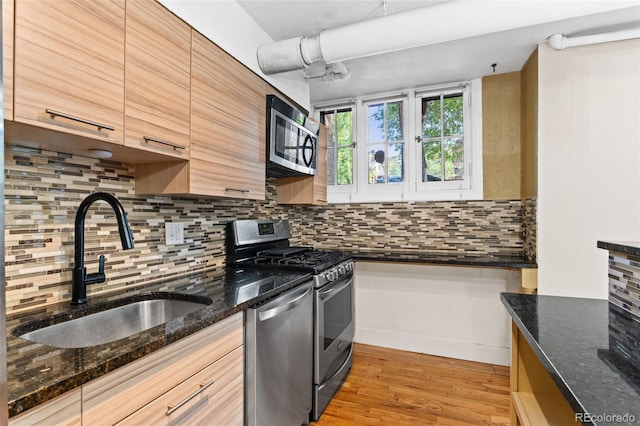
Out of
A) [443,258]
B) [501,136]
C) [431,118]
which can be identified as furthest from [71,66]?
[501,136]

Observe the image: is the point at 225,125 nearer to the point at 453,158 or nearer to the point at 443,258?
the point at 443,258

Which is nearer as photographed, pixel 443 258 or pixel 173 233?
pixel 173 233

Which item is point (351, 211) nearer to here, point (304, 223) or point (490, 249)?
point (304, 223)

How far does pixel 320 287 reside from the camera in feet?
6.44

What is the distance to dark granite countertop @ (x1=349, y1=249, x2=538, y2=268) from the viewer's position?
7.69 feet

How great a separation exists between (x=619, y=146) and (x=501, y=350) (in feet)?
5.64

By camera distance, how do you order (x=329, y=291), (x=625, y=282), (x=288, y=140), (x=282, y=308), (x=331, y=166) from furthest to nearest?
(x=331, y=166) → (x=288, y=140) → (x=329, y=291) → (x=282, y=308) → (x=625, y=282)

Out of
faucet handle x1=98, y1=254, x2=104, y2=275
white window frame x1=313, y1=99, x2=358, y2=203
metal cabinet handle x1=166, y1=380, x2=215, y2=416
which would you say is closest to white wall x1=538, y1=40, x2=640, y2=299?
white window frame x1=313, y1=99, x2=358, y2=203

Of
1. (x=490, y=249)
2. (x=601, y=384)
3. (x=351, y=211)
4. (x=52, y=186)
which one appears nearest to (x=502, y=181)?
(x=490, y=249)

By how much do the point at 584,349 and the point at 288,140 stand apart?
1887 millimetres

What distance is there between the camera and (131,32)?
121 cm

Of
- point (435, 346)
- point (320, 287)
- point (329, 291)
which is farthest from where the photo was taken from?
point (435, 346)

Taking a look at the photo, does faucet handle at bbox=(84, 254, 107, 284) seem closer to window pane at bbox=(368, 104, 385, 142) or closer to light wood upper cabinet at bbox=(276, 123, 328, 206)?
light wood upper cabinet at bbox=(276, 123, 328, 206)

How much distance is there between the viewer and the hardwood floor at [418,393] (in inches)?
78.3
